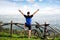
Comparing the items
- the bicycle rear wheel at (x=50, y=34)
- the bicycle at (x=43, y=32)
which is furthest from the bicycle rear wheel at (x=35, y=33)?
the bicycle rear wheel at (x=50, y=34)

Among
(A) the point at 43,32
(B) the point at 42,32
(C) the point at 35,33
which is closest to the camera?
(A) the point at 43,32

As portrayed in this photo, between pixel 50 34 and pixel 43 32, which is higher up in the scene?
pixel 43 32

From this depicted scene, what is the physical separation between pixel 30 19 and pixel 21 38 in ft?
6.35

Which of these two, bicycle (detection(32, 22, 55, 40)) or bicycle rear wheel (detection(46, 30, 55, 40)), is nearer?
bicycle (detection(32, 22, 55, 40))

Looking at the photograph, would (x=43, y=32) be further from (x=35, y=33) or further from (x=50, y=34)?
(x=35, y=33)

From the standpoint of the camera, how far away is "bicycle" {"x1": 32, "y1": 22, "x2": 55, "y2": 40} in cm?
2892

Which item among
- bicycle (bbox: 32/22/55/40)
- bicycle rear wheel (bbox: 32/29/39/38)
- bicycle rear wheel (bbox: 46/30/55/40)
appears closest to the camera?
bicycle (bbox: 32/22/55/40)

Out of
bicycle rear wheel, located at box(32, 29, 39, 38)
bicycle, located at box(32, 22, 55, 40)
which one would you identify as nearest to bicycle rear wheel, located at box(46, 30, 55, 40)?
bicycle, located at box(32, 22, 55, 40)

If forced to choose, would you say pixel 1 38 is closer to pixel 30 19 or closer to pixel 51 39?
pixel 30 19

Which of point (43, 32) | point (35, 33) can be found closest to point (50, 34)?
point (43, 32)

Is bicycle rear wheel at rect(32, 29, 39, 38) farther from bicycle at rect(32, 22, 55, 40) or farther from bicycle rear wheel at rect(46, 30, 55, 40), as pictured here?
bicycle rear wheel at rect(46, 30, 55, 40)

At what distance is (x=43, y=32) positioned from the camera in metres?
29.1

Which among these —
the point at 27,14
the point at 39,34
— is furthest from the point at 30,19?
the point at 39,34

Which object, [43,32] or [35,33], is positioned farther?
[35,33]
